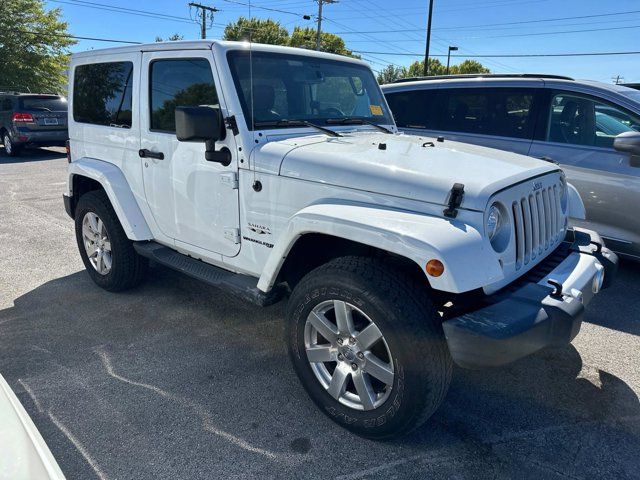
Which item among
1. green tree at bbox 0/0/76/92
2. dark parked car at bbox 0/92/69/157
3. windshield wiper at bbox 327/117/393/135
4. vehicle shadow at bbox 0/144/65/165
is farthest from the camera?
green tree at bbox 0/0/76/92

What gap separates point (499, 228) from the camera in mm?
2459

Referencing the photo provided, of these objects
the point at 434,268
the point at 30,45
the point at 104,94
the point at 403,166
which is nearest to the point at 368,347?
the point at 434,268

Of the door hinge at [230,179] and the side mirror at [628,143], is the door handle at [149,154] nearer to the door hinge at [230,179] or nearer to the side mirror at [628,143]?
the door hinge at [230,179]

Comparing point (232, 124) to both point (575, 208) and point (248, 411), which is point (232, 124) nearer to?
point (248, 411)

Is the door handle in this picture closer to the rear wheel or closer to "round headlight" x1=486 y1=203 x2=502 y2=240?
"round headlight" x1=486 y1=203 x2=502 y2=240

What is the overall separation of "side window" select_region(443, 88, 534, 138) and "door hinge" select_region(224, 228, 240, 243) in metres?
3.45

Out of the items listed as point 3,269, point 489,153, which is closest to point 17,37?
point 3,269

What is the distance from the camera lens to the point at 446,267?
209cm

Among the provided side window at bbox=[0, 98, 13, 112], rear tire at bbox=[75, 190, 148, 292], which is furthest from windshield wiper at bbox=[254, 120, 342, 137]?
side window at bbox=[0, 98, 13, 112]

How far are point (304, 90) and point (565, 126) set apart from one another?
3.03m

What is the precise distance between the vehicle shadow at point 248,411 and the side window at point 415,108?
3152mm

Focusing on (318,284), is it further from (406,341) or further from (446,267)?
(446,267)

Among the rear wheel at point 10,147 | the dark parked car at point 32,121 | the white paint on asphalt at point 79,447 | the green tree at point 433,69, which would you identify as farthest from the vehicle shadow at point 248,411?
the green tree at point 433,69

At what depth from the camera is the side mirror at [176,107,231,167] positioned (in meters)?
2.84
